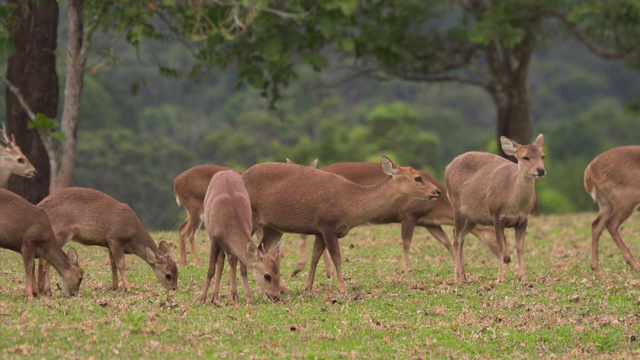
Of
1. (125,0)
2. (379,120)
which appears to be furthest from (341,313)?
(379,120)

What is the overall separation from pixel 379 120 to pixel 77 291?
5183 centimetres

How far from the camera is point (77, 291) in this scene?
12250mm

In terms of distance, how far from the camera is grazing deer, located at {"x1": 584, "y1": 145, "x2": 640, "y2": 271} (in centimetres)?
1448

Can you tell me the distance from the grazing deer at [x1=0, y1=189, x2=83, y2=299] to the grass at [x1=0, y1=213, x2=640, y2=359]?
0.25m

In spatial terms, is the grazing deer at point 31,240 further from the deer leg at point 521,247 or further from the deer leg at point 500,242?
the deer leg at point 521,247

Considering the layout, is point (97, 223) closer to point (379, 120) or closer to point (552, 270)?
point (552, 270)

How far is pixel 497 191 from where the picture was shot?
1351 cm

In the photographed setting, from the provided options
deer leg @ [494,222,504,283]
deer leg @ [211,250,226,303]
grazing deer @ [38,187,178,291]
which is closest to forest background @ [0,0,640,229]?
deer leg @ [494,222,504,283]

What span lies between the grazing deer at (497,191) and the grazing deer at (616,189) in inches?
55.9

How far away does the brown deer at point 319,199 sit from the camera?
494 inches

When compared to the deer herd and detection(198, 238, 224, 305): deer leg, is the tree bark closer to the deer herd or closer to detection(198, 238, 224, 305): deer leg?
the deer herd

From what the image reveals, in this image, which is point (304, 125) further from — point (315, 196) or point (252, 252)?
point (252, 252)

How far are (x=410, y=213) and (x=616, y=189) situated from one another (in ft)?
8.65

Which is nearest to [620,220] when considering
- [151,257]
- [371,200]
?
[371,200]
